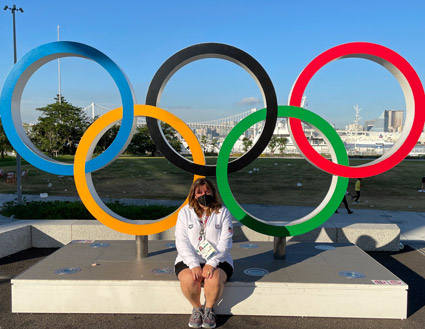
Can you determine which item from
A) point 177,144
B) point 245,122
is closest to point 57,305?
point 245,122

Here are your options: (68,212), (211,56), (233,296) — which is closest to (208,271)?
(233,296)

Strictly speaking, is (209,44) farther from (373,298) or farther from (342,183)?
(373,298)

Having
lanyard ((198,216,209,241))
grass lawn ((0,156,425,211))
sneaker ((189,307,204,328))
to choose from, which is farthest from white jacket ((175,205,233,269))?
grass lawn ((0,156,425,211))

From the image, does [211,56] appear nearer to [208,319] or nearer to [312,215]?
[312,215]

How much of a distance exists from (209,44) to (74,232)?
14.4ft

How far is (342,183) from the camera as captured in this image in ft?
17.5

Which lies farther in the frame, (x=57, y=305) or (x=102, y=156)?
(x=102, y=156)

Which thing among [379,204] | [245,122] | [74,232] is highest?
[245,122]

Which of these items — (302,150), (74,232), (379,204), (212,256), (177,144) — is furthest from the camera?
(177,144)

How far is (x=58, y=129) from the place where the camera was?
4544cm

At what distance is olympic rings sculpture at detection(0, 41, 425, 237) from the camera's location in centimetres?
519

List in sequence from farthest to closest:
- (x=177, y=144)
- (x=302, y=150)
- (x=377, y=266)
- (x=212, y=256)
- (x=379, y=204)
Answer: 1. (x=177, y=144)
2. (x=379, y=204)
3. (x=302, y=150)
4. (x=377, y=266)
5. (x=212, y=256)

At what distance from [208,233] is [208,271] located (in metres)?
0.48

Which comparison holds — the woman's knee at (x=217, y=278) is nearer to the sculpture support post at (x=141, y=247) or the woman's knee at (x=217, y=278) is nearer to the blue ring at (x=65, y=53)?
the sculpture support post at (x=141, y=247)
